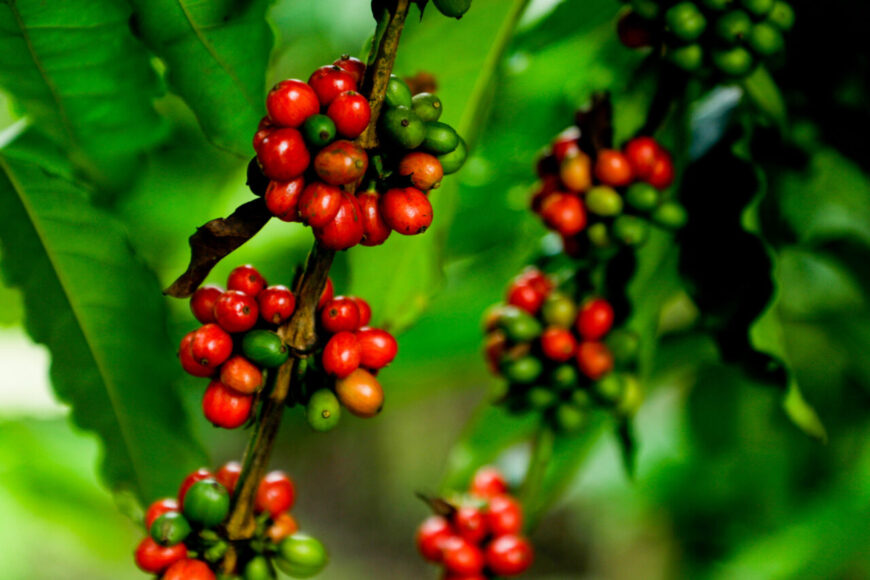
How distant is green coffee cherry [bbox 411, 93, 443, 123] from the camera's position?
580mm

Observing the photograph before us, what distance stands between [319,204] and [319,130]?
0.15 feet

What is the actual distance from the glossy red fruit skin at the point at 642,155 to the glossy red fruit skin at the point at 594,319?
154 mm

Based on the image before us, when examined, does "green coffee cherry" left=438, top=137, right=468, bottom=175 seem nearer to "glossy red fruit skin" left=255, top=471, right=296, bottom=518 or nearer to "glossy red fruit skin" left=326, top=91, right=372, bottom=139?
"glossy red fruit skin" left=326, top=91, right=372, bottom=139

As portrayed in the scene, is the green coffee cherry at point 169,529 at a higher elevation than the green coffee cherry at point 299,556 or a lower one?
higher

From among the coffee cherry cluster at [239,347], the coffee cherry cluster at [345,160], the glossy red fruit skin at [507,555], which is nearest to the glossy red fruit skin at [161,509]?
the coffee cherry cluster at [239,347]

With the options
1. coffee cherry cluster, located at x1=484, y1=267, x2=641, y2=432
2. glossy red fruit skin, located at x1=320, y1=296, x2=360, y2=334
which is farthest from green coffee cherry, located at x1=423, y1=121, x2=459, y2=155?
coffee cherry cluster, located at x1=484, y1=267, x2=641, y2=432

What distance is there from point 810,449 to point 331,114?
135 centimetres

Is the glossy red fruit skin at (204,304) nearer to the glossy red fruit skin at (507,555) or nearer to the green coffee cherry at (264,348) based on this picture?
the green coffee cherry at (264,348)

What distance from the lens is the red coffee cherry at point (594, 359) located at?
0.92 m

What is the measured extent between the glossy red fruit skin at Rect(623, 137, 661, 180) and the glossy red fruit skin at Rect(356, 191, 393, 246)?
0.41 metres

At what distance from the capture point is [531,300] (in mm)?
976

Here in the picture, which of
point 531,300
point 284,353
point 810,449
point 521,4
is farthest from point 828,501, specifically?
point 284,353

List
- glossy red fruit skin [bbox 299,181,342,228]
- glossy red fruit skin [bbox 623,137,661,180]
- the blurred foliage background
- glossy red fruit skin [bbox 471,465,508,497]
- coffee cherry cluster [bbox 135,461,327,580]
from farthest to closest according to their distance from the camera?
glossy red fruit skin [bbox 471,465,508,497], glossy red fruit skin [bbox 623,137,661,180], the blurred foliage background, coffee cherry cluster [bbox 135,461,327,580], glossy red fruit skin [bbox 299,181,342,228]

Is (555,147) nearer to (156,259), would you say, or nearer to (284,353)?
(284,353)
